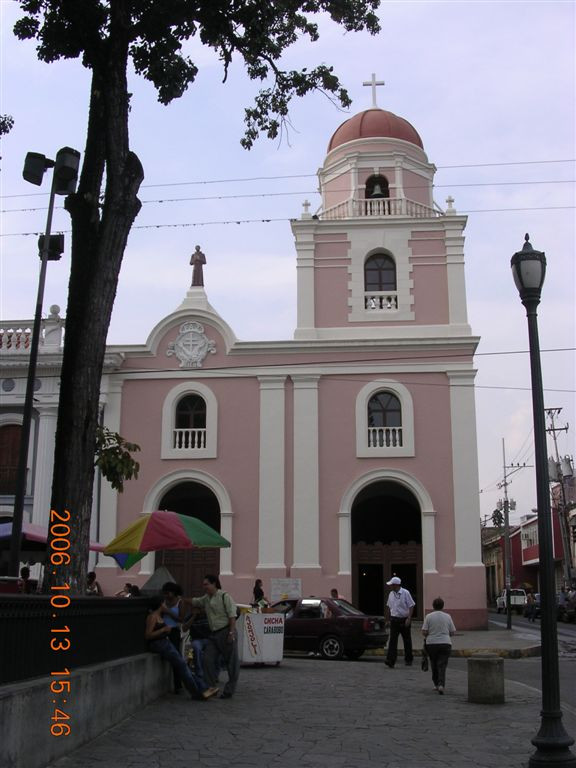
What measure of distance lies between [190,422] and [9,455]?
18.4 ft

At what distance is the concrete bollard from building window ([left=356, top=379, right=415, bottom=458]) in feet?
48.3

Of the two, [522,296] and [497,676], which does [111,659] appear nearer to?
[497,676]

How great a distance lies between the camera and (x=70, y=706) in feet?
25.8

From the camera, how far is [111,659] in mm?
9727

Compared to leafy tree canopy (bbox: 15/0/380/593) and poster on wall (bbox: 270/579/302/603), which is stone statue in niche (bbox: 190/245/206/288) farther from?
leafy tree canopy (bbox: 15/0/380/593)

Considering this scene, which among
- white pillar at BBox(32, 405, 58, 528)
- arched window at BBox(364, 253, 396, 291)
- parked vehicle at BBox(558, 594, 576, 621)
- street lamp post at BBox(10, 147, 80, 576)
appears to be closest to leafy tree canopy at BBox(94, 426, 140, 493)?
street lamp post at BBox(10, 147, 80, 576)

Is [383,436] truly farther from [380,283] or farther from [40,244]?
[40,244]

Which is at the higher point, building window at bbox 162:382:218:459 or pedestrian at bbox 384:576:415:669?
building window at bbox 162:382:218:459

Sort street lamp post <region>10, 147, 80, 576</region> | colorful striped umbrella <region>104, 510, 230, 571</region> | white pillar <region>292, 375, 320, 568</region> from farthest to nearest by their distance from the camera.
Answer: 1. white pillar <region>292, 375, 320, 568</region>
2. colorful striped umbrella <region>104, 510, 230, 571</region>
3. street lamp post <region>10, 147, 80, 576</region>

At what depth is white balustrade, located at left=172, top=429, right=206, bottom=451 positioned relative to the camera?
27.0 m

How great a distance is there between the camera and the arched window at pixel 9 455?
26.6 m

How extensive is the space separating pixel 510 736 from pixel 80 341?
6.33m

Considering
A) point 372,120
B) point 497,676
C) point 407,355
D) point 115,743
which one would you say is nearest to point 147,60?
point 115,743

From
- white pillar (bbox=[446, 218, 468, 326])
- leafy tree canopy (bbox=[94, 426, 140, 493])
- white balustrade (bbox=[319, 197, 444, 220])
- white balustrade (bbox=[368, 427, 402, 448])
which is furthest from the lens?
white balustrade (bbox=[319, 197, 444, 220])
